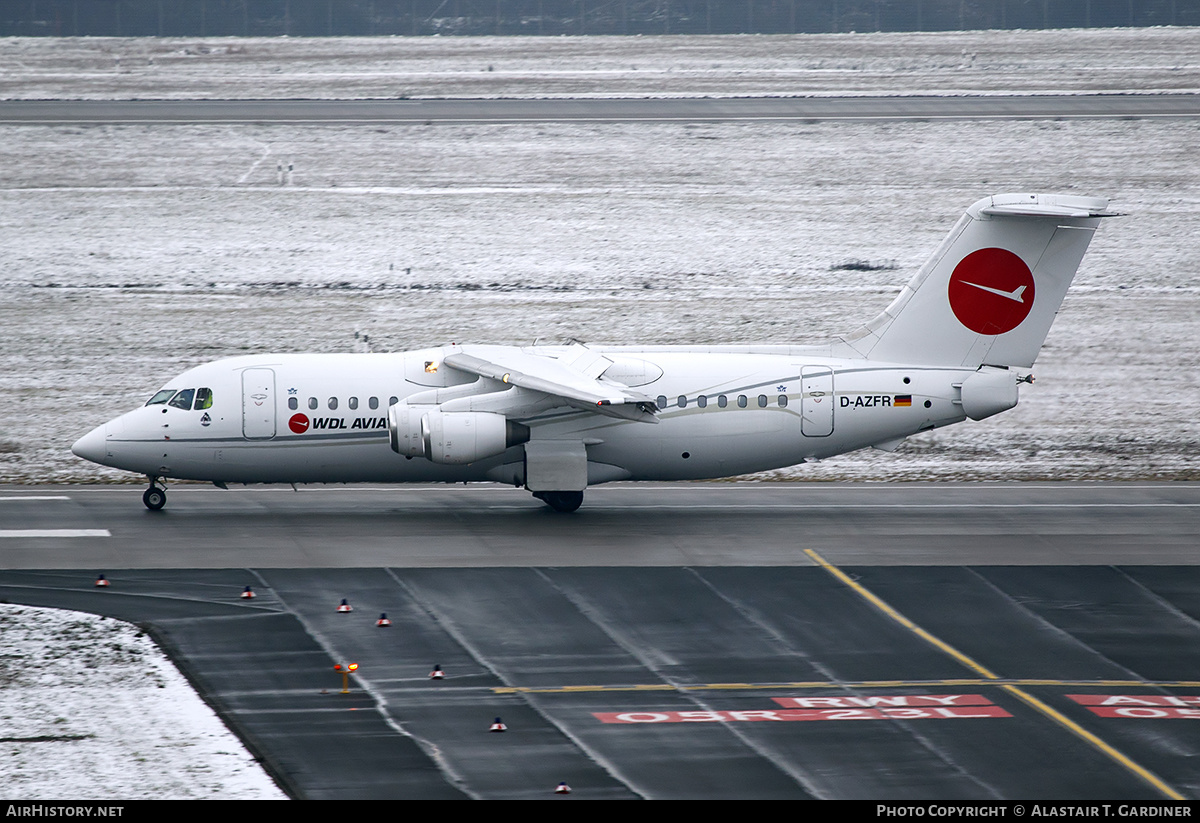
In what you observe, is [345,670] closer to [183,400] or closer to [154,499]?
[183,400]

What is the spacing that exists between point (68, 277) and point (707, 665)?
117 ft

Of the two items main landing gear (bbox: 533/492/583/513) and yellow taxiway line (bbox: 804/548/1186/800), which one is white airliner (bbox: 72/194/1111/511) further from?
yellow taxiway line (bbox: 804/548/1186/800)

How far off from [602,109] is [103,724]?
49351 millimetres

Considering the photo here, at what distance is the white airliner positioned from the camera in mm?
28828

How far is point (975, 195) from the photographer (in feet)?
182

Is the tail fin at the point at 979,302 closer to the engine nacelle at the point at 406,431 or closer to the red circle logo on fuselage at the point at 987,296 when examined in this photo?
the red circle logo on fuselage at the point at 987,296

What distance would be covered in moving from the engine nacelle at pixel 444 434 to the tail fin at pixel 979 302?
7.94 m

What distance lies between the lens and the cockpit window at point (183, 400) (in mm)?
29156

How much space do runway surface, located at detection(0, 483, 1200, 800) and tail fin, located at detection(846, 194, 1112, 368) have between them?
138 inches

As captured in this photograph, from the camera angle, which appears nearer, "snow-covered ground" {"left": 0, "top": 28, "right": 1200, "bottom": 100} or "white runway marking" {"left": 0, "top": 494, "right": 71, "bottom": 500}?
"white runway marking" {"left": 0, "top": 494, "right": 71, "bottom": 500}

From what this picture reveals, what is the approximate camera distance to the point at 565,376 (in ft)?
91.2

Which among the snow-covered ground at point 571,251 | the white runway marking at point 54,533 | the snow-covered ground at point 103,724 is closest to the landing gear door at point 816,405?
the snow-covered ground at point 571,251

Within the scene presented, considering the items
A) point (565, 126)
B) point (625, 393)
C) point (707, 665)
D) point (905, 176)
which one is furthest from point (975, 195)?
point (707, 665)

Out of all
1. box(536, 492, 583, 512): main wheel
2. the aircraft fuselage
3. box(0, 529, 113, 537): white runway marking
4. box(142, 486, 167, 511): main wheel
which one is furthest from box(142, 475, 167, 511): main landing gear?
box(536, 492, 583, 512): main wheel
